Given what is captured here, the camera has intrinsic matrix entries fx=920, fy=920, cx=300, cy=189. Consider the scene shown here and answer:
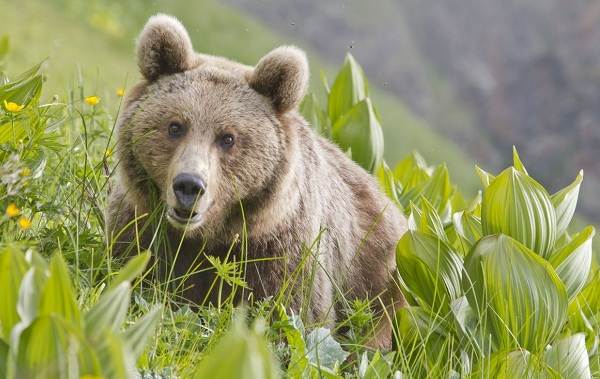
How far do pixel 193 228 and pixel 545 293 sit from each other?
53.7 inches

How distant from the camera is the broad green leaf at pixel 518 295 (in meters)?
3.42

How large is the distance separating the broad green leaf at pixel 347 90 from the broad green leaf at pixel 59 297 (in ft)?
11.8

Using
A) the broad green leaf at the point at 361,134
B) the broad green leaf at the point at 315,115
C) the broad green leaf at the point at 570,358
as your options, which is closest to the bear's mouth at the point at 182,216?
the broad green leaf at the point at 570,358

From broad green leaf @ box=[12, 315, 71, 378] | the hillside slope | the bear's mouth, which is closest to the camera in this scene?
broad green leaf @ box=[12, 315, 71, 378]

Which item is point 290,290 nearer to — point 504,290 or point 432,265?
point 432,265

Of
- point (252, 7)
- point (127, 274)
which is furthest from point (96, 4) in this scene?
point (127, 274)

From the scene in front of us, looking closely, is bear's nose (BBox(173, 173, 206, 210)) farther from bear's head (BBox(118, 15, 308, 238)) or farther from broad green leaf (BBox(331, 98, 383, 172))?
broad green leaf (BBox(331, 98, 383, 172))

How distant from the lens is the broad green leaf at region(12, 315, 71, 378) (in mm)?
2057

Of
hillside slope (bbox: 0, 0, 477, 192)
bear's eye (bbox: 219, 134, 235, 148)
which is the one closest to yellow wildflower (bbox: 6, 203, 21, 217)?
bear's eye (bbox: 219, 134, 235, 148)

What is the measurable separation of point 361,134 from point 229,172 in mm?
1713

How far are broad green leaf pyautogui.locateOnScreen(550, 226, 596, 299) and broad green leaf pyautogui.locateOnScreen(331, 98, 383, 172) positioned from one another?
1859mm

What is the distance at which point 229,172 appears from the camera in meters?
3.84

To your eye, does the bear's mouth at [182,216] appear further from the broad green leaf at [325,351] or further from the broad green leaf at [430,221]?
the broad green leaf at [430,221]

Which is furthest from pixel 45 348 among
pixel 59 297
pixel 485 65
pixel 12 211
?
pixel 485 65
